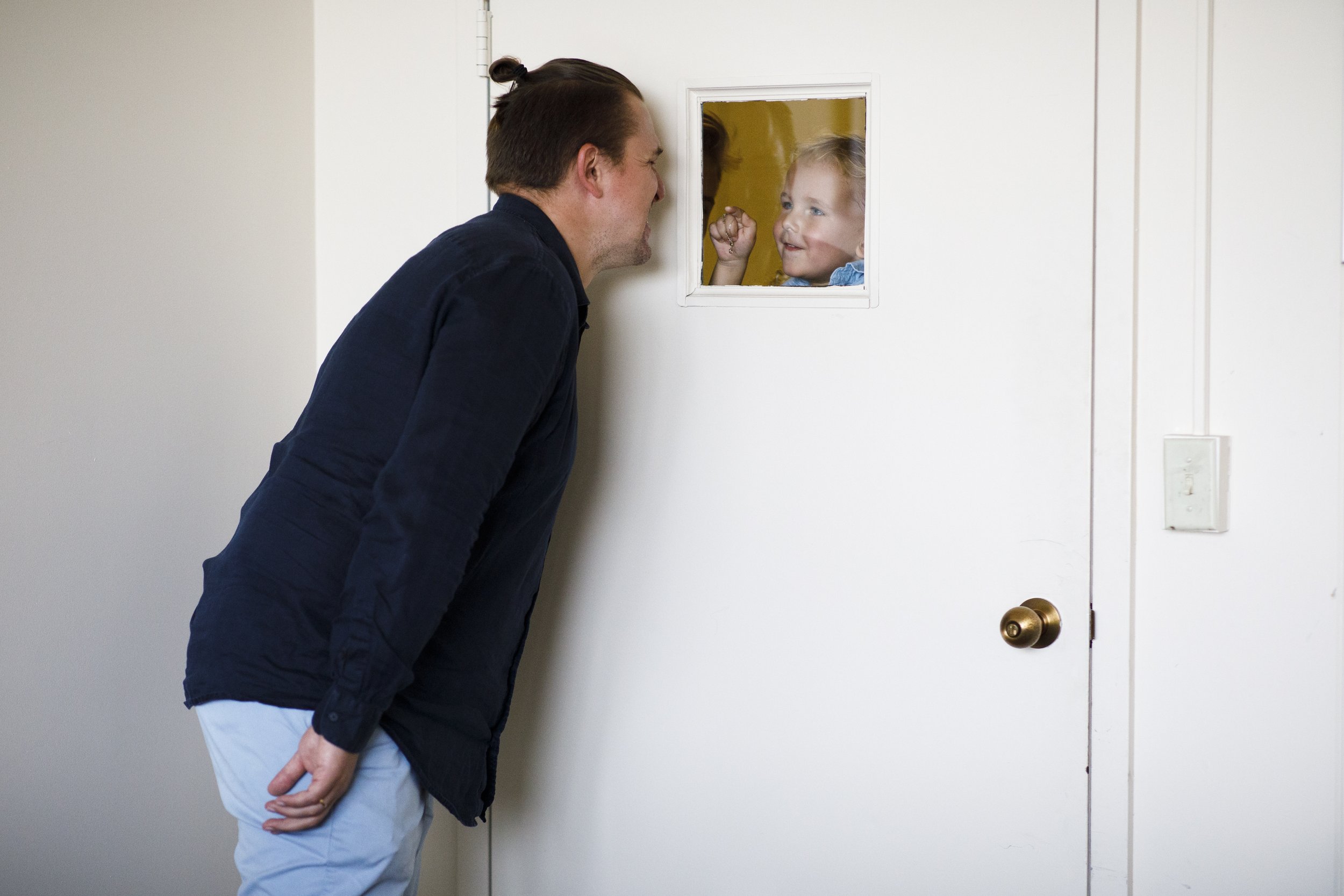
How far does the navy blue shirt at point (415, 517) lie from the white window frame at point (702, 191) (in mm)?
339

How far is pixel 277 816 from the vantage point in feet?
3.13

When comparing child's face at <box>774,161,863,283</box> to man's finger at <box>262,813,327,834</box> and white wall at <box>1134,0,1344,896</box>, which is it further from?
man's finger at <box>262,813,327,834</box>

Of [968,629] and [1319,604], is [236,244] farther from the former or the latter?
[1319,604]

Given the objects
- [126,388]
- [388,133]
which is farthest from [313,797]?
[388,133]

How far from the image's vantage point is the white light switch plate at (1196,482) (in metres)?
1.23

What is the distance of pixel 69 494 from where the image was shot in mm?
1063

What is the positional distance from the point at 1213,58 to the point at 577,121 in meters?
0.88

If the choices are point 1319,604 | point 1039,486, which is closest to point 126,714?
point 1039,486

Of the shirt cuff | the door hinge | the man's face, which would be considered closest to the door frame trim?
the man's face

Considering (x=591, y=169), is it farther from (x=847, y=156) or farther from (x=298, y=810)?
(x=298, y=810)

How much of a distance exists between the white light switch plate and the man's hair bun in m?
1.03

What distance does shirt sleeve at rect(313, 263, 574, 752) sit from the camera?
0.86m

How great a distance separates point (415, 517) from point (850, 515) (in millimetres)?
703

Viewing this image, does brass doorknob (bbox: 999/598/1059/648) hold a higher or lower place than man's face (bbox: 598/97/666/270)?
lower
